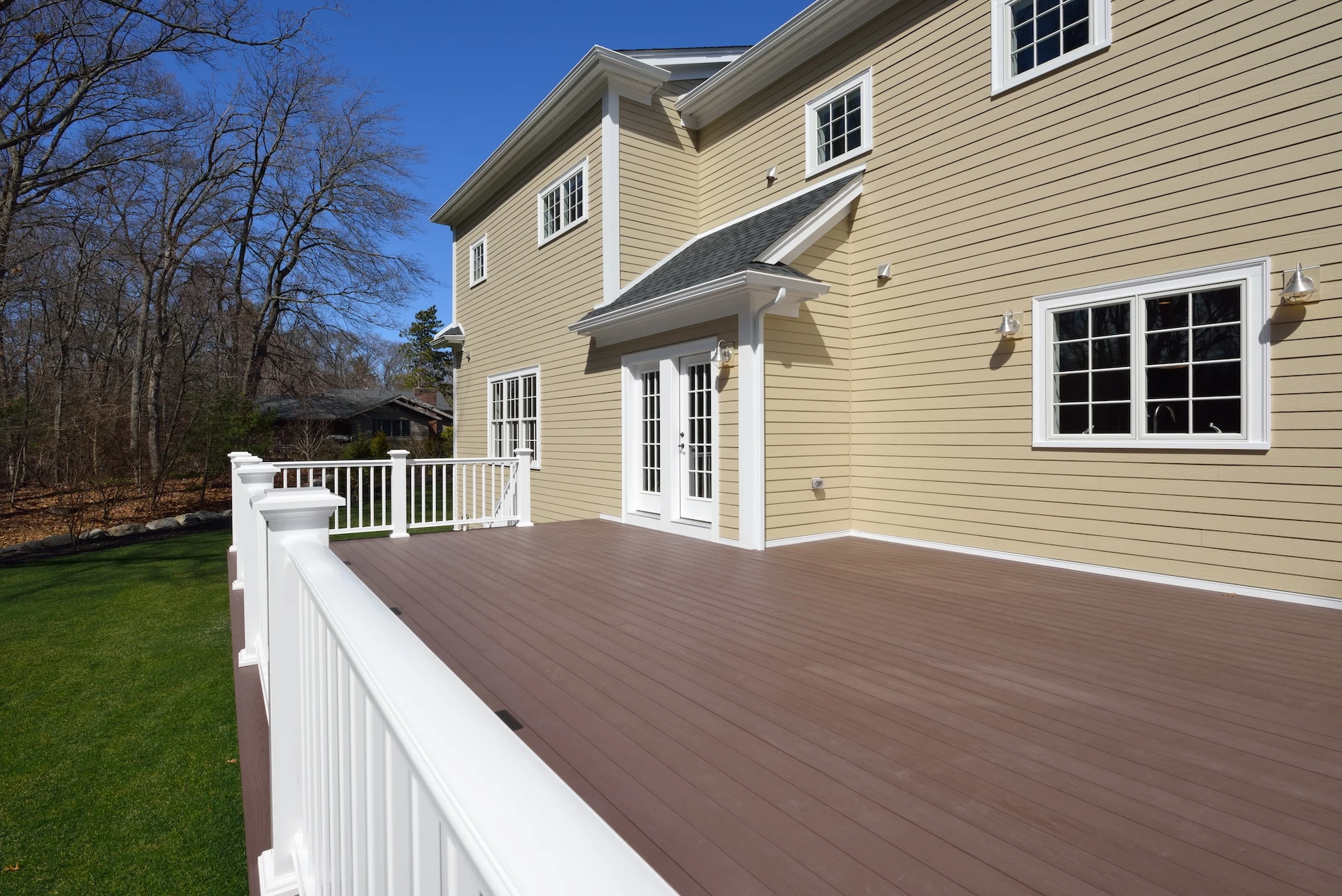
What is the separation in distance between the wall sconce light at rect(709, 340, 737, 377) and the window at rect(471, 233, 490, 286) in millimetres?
6830

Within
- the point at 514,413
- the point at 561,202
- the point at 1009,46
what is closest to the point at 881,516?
the point at 1009,46

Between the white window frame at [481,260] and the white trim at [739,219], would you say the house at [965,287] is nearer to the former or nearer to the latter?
the white trim at [739,219]

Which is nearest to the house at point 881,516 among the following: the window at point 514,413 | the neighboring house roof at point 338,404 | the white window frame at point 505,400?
the white window frame at point 505,400

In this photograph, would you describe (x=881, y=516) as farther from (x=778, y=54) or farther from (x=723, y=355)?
(x=778, y=54)

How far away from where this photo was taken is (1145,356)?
15.8 ft

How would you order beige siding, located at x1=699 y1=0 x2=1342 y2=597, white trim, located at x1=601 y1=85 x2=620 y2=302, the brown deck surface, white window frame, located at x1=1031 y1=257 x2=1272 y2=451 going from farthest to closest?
white trim, located at x1=601 y1=85 x2=620 y2=302
white window frame, located at x1=1031 y1=257 x2=1272 y2=451
beige siding, located at x1=699 y1=0 x2=1342 y2=597
the brown deck surface

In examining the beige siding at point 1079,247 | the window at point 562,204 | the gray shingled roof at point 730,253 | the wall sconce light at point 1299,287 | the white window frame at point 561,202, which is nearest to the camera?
the wall sconce light at point 1299,287

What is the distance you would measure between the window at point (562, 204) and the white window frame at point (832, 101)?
3.03 metres

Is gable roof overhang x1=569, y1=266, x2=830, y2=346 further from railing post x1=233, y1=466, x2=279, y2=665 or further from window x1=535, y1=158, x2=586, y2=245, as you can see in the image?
railing post x1=233, y1=466, x2=279, y2=665

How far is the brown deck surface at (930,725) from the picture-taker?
72.4 inches

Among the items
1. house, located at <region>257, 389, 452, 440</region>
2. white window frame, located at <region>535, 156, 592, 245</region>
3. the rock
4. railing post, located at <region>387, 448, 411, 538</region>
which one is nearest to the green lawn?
railing post, located at <region>387, 448, 411, 538</region>

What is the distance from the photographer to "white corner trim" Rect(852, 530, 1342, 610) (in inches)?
167

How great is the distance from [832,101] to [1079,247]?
3319 mm

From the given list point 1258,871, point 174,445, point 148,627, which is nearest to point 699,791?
point 1258,871
